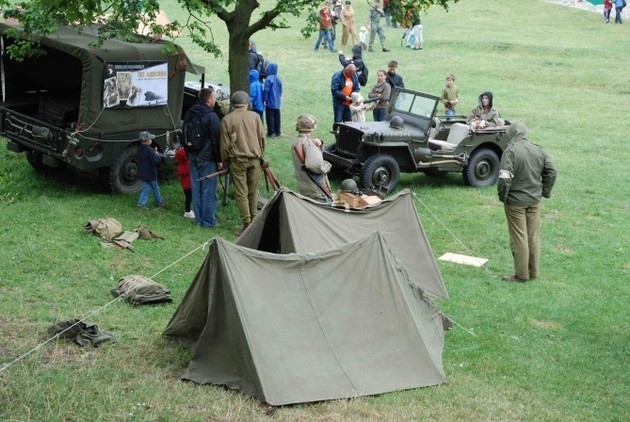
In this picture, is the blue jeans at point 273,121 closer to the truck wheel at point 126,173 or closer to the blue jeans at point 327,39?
the truck wheel at point 126,173

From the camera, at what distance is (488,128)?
17.6m

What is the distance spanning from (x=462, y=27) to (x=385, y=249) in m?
33.0

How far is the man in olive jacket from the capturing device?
12086 millimetres

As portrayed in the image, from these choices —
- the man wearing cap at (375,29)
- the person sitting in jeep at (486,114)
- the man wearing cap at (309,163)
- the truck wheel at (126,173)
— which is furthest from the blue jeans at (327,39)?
the man wearing cap at (309,163)

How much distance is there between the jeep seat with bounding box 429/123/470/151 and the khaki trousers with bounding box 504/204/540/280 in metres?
5.20

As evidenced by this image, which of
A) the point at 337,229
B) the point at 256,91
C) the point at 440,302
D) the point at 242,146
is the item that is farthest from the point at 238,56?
the point at 440,302

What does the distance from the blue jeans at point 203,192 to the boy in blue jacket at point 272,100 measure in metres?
6.60

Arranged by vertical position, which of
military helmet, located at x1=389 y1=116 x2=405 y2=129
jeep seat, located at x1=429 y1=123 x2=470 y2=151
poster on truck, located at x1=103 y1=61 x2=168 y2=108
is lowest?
jeep seat, located at x1=429 y1=123 x2=470 y2=151

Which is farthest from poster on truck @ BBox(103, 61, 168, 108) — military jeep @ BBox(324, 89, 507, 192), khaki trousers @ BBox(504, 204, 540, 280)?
khaki trousers @ BBox(504, 204, 540, 280)

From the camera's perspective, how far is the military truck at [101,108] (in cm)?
1470

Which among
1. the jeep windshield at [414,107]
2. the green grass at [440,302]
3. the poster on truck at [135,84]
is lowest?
the green grass at [440,302]

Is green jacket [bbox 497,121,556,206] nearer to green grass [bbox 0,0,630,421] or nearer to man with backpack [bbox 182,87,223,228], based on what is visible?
green grass [bbox 0,0,630,421]

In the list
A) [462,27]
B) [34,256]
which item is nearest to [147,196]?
[34,256]

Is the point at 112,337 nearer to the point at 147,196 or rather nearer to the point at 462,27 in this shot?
the point at 147,196
